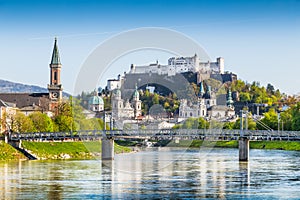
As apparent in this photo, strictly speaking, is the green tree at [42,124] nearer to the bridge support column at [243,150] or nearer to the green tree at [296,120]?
the bridge support column at [243,150]

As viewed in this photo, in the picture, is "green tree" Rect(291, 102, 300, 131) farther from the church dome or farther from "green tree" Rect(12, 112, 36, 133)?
the church dome

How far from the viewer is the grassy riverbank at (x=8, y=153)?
94.8 metres

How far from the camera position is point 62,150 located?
107375mm

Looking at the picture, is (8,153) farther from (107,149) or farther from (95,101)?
(95,101)

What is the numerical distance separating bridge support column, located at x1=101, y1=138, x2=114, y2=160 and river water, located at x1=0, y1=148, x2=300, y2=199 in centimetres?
712

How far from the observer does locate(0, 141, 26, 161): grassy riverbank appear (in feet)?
311

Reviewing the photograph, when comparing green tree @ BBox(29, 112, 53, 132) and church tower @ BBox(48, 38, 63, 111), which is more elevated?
church tower @ BBox(48, 38, 63, 111)

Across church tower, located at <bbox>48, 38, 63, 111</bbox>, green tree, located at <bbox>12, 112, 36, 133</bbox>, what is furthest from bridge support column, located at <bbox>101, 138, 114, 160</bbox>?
church tower, located at <bbox>48, 38, 63, 111</bbox>

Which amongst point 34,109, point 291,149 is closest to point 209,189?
point 291,149

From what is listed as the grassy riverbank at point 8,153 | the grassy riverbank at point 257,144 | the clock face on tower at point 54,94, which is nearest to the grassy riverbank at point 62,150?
the grassy riverbank at point 8,153

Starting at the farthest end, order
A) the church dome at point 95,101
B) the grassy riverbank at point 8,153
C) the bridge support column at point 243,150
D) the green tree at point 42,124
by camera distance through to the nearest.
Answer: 1. the church dome at point 95,101
2. the green tree at point 42,124
3. the grassy riverbank at point 8,153
4. the bridge support column at point 243,150

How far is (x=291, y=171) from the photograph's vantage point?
245ft

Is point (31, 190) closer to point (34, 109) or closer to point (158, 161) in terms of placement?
point (158, 161)

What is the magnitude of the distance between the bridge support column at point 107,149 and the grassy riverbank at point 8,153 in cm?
917
